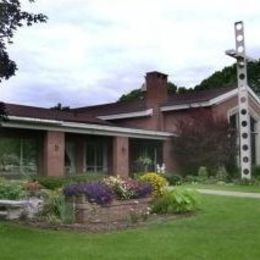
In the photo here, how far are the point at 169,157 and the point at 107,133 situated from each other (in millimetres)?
6488

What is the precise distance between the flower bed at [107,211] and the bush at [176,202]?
0.47m

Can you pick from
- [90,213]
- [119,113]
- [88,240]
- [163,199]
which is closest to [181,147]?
[119,113]

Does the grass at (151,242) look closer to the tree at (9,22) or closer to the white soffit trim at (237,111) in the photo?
the tree at (9,22)

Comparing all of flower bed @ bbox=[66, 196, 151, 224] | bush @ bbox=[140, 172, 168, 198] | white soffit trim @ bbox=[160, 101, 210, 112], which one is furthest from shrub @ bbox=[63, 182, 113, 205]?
white soffit trim @ bbox=[160, 101, 210, 112]

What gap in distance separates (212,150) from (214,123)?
1.59 metres

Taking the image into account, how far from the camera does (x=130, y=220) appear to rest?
560 inches

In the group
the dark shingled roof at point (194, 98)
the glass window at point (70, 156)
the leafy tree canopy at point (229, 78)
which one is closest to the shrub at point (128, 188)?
the glass window at point (70, 156)

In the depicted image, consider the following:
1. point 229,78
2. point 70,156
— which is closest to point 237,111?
point 70,156

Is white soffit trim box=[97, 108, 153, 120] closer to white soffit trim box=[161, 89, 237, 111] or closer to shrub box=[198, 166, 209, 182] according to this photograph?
white soffit trim box=[161, 89, 237, 111]

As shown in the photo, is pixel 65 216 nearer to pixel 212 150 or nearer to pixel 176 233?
pixel 176 233

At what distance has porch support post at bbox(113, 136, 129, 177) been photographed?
34188 millimetres

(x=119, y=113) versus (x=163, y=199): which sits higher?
(x=119, y=113)

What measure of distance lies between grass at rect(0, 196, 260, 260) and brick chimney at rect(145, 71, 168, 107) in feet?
91.2

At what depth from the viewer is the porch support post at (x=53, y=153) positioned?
2944 cm
